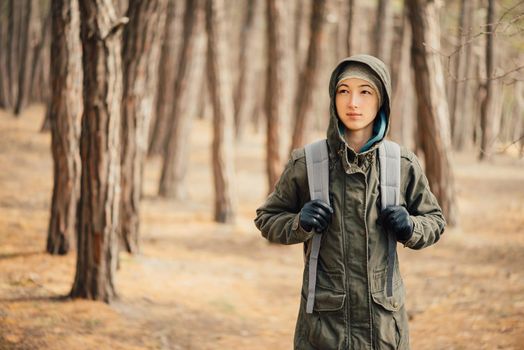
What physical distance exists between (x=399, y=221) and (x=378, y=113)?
0.60 meters

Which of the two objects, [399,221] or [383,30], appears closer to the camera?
[399,221]

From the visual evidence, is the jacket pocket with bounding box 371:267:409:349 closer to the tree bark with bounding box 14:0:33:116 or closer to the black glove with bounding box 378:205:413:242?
the black glove with bounding box 378:205:413:242

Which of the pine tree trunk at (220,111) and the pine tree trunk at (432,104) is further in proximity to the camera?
the pine tree trunk at (220,111)

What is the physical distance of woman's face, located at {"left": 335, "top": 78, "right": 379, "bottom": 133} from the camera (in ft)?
9.34

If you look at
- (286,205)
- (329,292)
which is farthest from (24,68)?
(329,292)

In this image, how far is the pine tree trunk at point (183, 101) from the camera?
40.9ft

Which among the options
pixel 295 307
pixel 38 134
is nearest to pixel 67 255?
pixel 295 307

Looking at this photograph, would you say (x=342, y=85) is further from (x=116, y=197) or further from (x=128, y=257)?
(x=128, y=257)

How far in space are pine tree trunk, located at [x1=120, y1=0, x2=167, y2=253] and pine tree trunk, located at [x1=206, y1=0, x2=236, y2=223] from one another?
10.6 feet

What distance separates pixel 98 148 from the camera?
555cm

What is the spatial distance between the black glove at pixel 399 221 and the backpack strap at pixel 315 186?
30cm

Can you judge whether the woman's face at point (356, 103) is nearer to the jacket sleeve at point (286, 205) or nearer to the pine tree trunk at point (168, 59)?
the jacket sleeve at point (286, 205)

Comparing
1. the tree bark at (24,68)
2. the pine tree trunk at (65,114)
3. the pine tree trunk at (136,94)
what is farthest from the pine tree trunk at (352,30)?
the tree bark at (24,68)

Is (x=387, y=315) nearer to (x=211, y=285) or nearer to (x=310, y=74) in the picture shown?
(x=211, y=285)
